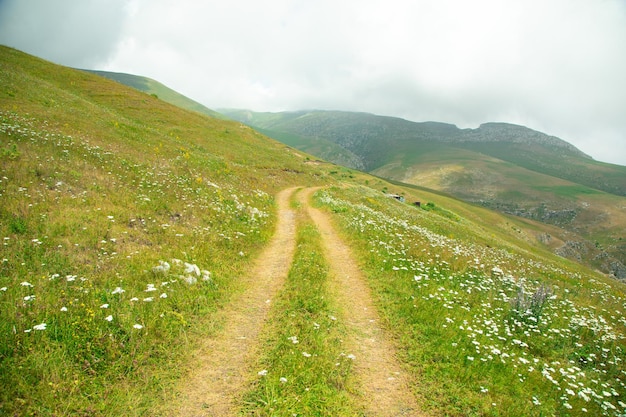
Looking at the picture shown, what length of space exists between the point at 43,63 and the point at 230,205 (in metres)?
59.3

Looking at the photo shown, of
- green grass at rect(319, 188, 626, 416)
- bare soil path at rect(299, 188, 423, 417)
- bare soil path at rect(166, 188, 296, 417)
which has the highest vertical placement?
green grass at rect(319, 188, 626, 416)

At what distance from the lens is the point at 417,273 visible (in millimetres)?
13852

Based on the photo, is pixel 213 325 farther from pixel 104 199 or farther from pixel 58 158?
pixel 58 158

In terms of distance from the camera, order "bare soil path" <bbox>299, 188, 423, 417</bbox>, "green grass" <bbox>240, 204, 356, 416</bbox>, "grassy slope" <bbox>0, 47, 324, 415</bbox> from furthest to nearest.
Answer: "bare soil path" <bbox>299, 188, 423, 417</bbox> → "green grass" <bbox>240, 204, 356, 416</bbox> → "grassy slope" <bbox>0, 47, 324, 415</bbox>

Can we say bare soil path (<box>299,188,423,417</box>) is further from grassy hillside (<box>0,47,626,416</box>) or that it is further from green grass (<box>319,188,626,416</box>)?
green grass (<box>319,188,626,416</box>)

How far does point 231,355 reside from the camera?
309 inches

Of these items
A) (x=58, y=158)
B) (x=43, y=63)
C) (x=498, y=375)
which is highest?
(x=43, y=63)

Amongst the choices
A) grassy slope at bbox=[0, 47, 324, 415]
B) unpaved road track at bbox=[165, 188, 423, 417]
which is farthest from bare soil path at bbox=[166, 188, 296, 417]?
grassy slope at bbox=[0, 47, 324, 415]

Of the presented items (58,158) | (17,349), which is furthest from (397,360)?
(58,158)

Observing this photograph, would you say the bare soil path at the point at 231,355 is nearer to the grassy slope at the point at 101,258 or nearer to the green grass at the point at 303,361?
the green grass at the point at 303,361

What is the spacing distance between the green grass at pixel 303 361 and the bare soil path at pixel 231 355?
0.41 meters

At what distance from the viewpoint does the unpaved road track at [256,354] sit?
6.50m

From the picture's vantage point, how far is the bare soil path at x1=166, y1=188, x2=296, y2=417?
6.28m

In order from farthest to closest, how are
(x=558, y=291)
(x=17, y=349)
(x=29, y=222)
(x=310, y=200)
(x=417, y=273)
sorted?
(x=310, y=200) < (x=558, y=291) < (x=417, y=273) < (x=29, y=222) < (x=17, y=349)
